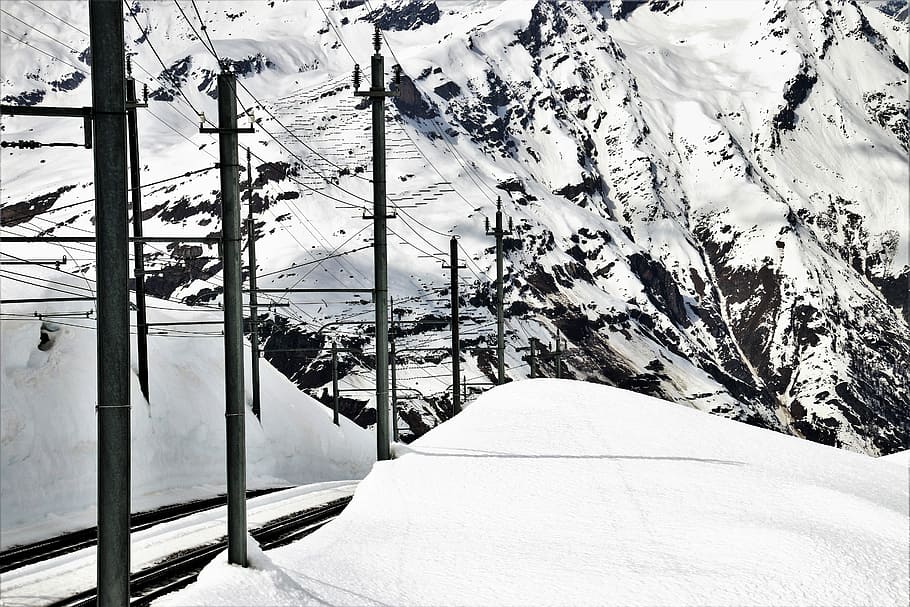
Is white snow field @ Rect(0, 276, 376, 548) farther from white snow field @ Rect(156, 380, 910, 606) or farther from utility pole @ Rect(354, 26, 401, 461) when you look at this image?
white snow field @ Rect(156, 380, 910, 606)

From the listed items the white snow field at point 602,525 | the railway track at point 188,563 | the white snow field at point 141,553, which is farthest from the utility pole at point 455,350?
the white snow field at point 602,525

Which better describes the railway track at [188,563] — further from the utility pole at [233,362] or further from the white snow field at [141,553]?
the utility pole at [233,362]

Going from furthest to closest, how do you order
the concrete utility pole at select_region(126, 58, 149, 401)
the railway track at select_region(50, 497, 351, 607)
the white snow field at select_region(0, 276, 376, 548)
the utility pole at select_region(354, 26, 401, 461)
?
the concrete utility pole at select_region(126, 58, 149, 401) → the white snow field at select_region(0, 276, 376, 548) → the utility pole at select_region(354, 26, 401, 461) → the railway track at select_region(50, 497, 351, 607)

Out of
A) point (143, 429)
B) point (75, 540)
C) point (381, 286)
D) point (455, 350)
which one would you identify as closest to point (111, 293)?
point (381, 286)

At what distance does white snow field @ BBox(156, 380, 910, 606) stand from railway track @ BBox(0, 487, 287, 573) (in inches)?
256

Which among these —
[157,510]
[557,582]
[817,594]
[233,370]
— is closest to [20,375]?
[157,510]

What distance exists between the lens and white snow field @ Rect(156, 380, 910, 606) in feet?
41.3

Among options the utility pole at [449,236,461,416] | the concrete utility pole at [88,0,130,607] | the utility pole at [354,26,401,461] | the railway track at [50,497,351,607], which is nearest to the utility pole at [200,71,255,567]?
the railway track at [50,497,351,607]

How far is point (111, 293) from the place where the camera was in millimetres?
7043

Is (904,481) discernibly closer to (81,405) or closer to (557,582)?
(557,582)

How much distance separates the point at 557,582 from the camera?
12922mm

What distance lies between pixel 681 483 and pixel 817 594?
5362mm

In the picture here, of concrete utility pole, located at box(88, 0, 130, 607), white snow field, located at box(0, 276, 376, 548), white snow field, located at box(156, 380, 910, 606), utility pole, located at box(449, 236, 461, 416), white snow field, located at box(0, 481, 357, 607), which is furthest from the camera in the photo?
utility pole, located at box(449, 236, 461, 416)

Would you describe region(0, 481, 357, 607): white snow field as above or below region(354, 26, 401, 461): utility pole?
below
